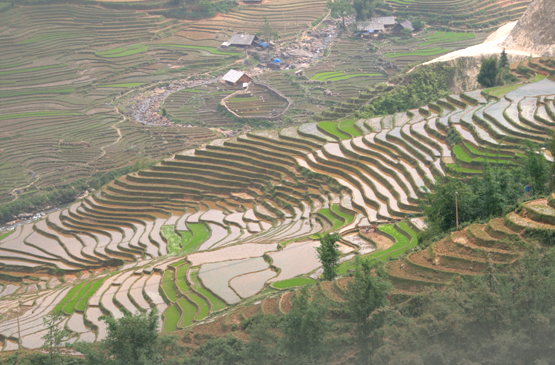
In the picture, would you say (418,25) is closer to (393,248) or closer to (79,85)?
(79,85)

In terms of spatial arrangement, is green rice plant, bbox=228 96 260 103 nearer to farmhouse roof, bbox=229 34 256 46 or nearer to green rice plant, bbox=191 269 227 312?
farmhouse roof, bbox=229 34 256 46

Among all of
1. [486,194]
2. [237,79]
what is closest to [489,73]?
[486,194]

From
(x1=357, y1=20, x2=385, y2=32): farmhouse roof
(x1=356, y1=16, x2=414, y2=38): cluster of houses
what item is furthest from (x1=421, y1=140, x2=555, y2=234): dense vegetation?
(x1=357, y1=20, x2=385, y2=32): farmhouse roof

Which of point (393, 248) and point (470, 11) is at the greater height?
point (470, 11)

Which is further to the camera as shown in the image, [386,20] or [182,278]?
[386,20]

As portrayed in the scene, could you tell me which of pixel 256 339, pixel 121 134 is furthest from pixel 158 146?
pixel 256 339

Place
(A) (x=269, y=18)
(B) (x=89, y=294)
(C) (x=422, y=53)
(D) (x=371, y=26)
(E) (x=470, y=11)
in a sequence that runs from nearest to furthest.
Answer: (B) (x=89, y=294), (C) (x=422, y=53), (E) (x=470, y=11), (D) (x=371, y=26), (A) (x=269, y=18)

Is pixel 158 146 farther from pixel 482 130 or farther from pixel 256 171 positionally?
pixel 482 130
